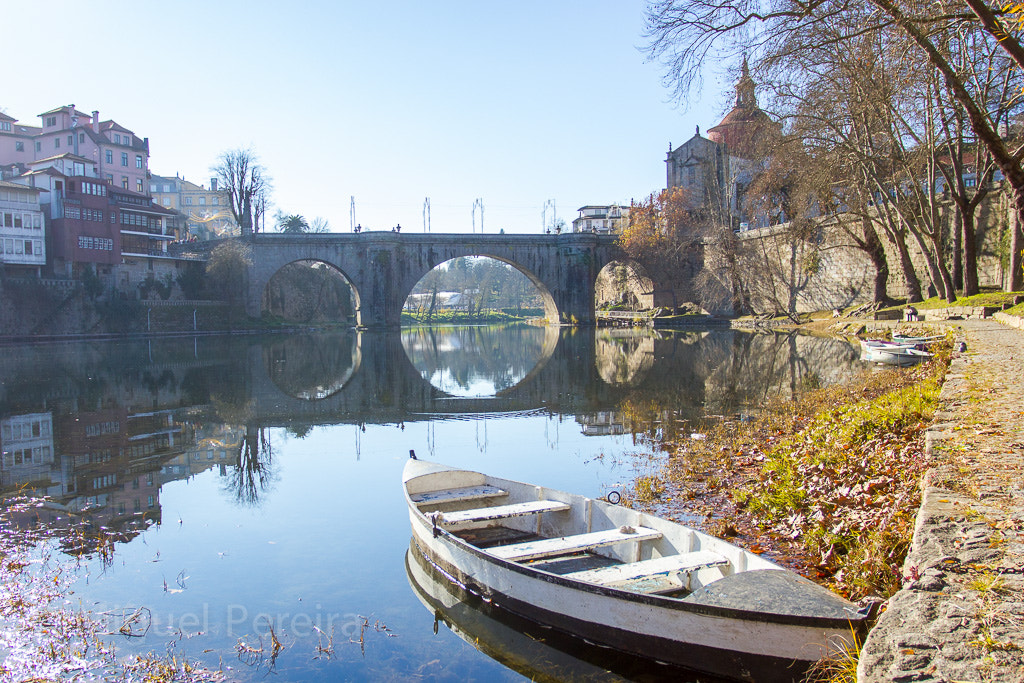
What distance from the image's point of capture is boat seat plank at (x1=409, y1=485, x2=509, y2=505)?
26.0ft

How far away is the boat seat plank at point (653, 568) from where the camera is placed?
544 centimetres

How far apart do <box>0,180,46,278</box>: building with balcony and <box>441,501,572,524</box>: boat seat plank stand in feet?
181

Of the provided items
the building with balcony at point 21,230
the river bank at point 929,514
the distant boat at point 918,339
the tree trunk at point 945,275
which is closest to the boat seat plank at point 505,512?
the river bank at point 929,514

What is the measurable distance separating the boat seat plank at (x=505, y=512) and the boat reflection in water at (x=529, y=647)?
22.1 inches

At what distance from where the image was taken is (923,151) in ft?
90.7

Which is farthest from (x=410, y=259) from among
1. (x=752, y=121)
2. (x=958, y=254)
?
(x=958, y=254)

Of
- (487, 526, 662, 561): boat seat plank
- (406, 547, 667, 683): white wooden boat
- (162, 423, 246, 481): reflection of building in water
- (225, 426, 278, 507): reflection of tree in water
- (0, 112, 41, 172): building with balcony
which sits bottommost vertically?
(406, 547, 667, 683): white wooden boat

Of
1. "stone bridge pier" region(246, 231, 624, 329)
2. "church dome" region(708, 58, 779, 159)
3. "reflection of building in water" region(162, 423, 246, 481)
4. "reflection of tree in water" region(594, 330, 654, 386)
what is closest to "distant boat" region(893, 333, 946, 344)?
"reflection of tree in water" region(594, 330, 654, 386)

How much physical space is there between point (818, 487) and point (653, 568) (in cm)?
301

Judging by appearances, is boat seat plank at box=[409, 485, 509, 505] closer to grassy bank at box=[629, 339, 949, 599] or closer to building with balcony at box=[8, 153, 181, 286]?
grassy bank at box=[629, 339, 949, 599]

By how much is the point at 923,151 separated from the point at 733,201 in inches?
1448

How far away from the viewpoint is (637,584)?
5.80 meters

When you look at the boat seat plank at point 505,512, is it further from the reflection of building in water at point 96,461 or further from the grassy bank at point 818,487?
the reflection of building in water at point 96,461

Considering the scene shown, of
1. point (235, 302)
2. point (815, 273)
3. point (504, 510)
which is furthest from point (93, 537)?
point (235, 302)
